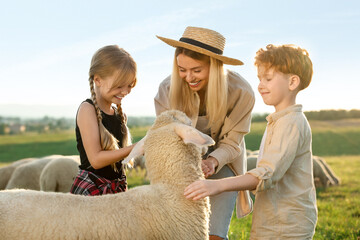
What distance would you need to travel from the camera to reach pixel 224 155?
3.84 meters

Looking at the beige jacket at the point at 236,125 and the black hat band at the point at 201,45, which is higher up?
the black hat band at the point at 201,45

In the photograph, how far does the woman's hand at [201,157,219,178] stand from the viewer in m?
3.44

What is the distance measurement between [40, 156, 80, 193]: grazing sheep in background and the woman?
4.34 meters

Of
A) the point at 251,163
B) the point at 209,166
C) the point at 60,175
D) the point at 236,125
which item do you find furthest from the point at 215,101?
the point at 251,163

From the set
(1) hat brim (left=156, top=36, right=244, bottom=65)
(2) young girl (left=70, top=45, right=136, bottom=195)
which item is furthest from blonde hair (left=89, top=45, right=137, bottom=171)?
(1) hat brim (left=156, top=36, right=244, bottom=65)

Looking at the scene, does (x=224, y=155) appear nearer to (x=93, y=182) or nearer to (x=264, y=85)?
(x=264, y=85)

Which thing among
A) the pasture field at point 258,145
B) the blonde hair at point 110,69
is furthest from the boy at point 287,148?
the pasture field at point 258,145

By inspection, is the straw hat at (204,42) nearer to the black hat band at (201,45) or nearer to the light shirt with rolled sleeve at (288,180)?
the black hat band at (201,45)

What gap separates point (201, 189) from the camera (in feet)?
8.66

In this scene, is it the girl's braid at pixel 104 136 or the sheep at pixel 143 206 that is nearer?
the sheep at pixel 143 206

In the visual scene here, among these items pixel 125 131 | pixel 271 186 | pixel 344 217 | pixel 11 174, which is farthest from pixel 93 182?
pixel 11 174

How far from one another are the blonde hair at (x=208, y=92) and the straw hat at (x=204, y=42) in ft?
0.27

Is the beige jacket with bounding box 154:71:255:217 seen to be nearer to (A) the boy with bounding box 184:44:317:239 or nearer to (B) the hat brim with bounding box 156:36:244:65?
(B) the hat brim with bounding box 156:36:244:65

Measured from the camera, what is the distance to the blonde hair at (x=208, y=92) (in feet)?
12.5
